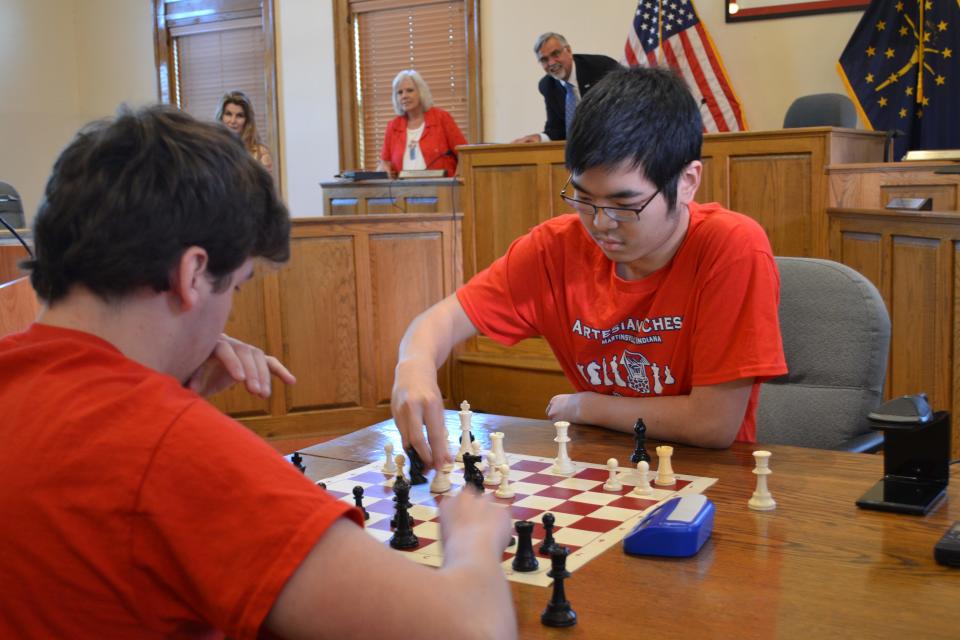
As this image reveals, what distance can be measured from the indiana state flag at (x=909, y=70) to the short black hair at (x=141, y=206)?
7.42 metres

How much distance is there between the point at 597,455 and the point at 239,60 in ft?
32.9

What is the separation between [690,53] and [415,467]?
719cm

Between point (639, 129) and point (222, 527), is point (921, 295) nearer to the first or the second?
point (639, 129)

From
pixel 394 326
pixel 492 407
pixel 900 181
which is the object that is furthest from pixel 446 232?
pixel 900 181

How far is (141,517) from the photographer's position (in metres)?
0.93

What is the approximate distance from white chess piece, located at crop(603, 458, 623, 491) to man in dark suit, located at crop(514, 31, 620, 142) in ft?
20.2

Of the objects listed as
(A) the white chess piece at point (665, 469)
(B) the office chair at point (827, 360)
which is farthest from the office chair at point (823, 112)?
(A) the white chess piece at point (665, 469)

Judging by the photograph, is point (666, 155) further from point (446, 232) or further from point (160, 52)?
point (160, 52)

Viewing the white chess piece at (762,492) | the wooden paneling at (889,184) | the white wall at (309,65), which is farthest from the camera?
the white wall at (309,65)

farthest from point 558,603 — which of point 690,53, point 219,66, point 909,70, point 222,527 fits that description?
point 219,66

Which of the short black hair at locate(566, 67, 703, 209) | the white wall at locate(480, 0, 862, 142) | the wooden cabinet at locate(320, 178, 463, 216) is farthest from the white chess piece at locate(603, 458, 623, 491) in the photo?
the white wall at locate(480, 0, 862, 142)

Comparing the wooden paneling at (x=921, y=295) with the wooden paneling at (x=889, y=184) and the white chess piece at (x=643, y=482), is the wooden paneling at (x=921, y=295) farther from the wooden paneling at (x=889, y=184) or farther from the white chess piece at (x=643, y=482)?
the white chess piece at (x=643, y=482)

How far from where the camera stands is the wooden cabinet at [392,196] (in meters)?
7.54

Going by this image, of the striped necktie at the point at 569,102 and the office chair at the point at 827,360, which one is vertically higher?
the striped necktie at the point at 569,102
